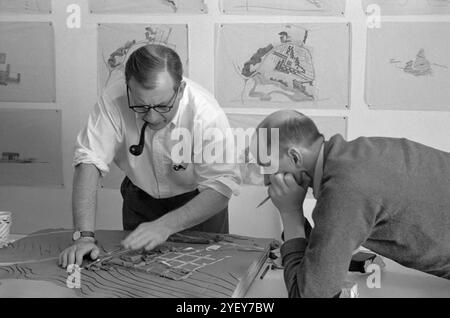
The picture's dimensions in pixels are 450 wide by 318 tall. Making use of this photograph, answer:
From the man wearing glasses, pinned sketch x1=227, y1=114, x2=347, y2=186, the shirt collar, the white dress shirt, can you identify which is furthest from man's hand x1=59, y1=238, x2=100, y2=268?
pinned sketch x1=227, y1=114, x2=347, y2=186

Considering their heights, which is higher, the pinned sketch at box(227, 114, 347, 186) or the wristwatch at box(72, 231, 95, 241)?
the pinned sketch at box(227, 114, 347, 186)

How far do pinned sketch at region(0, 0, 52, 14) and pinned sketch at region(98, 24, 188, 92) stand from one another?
319mm

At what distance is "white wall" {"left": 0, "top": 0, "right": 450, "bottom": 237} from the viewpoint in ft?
8.01

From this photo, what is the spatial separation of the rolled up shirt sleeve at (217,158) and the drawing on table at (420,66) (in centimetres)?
Answer: 117

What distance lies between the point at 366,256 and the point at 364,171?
409 mm

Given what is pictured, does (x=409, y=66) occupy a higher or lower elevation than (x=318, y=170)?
higher

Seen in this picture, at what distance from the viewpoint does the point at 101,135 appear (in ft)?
5.51

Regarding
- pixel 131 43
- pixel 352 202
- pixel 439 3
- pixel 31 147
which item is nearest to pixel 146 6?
pixel 131 43

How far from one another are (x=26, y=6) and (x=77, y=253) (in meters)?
1.84

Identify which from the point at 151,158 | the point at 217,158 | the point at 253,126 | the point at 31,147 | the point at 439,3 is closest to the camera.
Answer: the point at 217,158

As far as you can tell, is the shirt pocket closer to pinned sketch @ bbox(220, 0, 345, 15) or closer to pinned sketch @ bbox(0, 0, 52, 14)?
pinned sketch @ bbox(220, 0, 345, 15)

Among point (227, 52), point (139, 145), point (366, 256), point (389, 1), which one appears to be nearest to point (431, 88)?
point (389, 1)

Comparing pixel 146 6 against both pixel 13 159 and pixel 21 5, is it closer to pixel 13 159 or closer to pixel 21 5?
pixel 21 5
